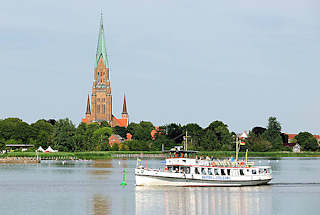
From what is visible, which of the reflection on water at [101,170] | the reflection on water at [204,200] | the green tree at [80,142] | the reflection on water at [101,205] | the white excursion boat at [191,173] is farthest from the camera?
the green tree at [80,142]

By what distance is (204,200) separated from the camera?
63.0 m

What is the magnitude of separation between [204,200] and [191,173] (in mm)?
10836

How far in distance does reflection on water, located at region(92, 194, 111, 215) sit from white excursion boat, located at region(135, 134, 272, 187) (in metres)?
7.44

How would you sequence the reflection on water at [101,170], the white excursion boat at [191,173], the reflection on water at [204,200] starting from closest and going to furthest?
the reflection on water at [204,200], the white excursion boat at [191,173], the reflection on water at [101,170]

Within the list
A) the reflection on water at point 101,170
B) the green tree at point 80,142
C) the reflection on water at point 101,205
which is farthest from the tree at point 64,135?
the reflection on water at point 101,205

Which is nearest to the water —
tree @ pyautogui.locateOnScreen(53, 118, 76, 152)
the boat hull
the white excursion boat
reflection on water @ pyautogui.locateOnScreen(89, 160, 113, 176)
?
the boat hull

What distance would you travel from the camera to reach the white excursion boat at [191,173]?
72.9m

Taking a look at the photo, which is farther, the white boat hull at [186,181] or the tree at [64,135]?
the tree at [64,135]

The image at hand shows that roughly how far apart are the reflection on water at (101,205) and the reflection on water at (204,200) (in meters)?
2.86

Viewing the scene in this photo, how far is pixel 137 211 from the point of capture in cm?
5553

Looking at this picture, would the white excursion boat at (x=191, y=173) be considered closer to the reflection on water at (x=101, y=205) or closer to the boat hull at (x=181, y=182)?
the boat hull at (x=181, y=182)

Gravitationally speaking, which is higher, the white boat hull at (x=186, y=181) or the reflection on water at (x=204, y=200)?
the white boat hull at (x=186, y=181)

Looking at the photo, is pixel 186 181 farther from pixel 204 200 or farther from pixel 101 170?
pixel 101 170

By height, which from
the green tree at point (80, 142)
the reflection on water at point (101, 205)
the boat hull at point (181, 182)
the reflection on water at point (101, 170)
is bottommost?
the reflection on water at point (101, 205)
